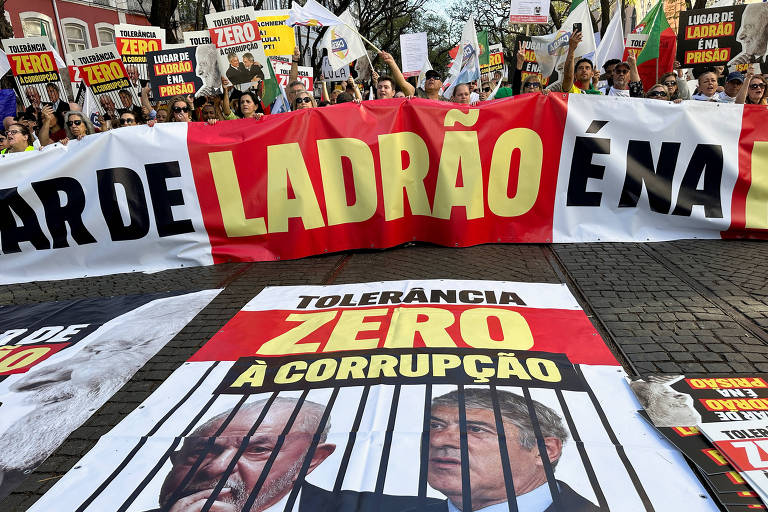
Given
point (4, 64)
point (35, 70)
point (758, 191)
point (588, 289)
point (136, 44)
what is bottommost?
point (588, 289)

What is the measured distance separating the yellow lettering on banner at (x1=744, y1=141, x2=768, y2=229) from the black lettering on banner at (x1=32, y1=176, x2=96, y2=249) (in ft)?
23.3

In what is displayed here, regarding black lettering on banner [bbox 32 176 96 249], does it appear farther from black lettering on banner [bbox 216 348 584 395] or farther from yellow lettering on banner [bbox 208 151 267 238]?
black lettering on banner [bbox 216 348 584 395]

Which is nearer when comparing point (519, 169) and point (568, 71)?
point (519, 169)

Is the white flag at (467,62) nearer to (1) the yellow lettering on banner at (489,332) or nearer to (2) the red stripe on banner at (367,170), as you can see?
(2) the red stripe on banner at (367,170)

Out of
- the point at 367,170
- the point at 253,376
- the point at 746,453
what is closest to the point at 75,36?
the point at 367,170

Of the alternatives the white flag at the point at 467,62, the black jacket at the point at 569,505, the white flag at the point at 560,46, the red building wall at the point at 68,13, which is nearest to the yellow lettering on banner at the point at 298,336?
the black jacket at the point at 569,505

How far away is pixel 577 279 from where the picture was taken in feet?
15.2

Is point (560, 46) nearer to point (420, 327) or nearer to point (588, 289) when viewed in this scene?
point (588, 289)

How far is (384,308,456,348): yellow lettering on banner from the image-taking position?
3.37m

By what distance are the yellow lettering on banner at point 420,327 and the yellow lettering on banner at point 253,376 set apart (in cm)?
78

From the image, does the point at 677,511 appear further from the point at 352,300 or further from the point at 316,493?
the point at 352,300

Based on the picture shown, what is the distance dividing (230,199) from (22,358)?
8.52ft

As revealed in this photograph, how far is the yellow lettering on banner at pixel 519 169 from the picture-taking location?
5.59 metres

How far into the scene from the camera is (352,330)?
3.64 metres
